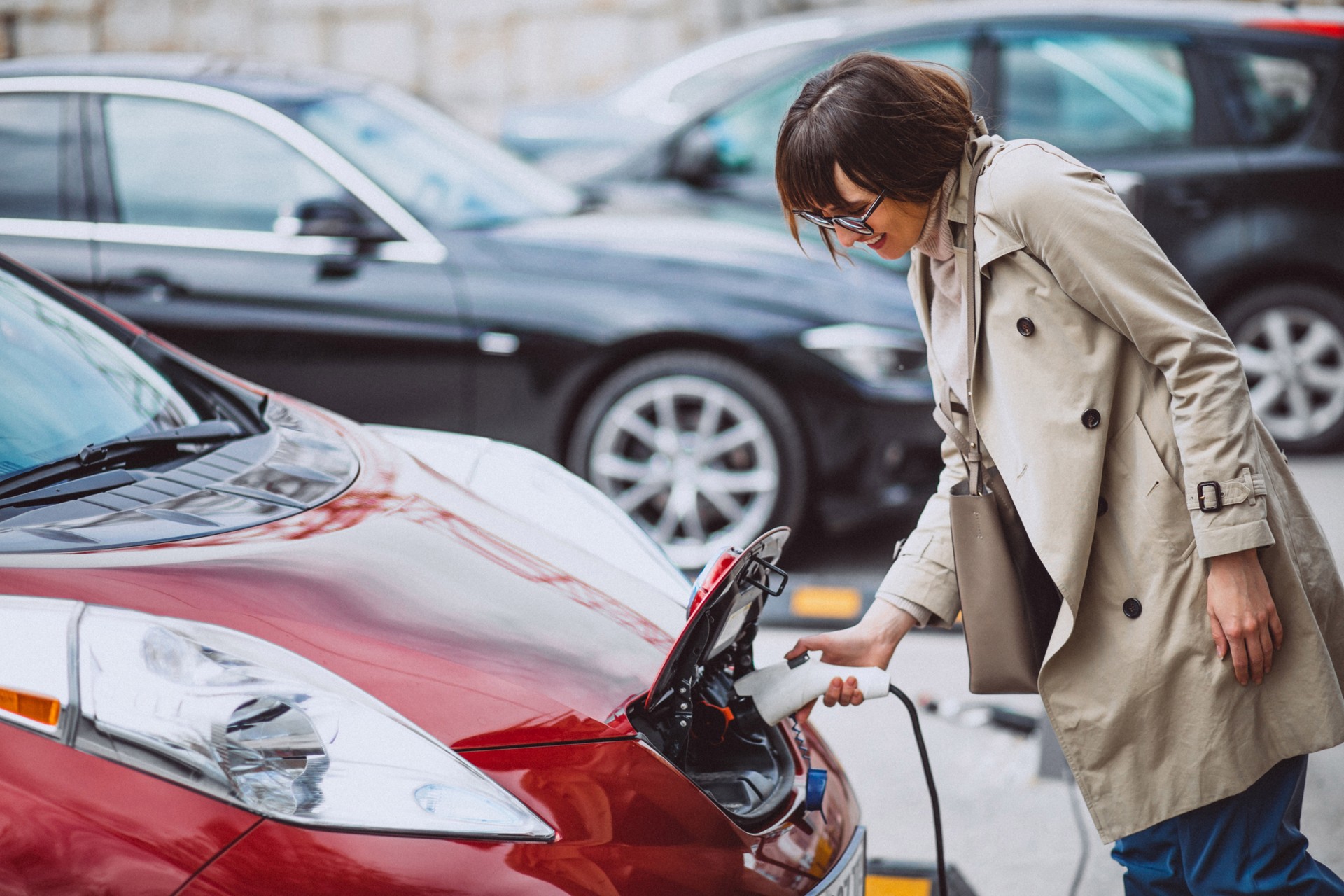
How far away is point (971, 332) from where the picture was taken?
5.84ft


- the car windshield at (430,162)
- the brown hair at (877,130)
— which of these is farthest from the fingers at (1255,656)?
the car windshield at (430,162)

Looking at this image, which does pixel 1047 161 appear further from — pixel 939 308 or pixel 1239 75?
pixel 1239 75

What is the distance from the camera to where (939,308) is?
1926 millimetres

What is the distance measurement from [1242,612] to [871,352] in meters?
2.54

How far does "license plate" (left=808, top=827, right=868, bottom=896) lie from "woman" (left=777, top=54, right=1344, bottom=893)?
338mm

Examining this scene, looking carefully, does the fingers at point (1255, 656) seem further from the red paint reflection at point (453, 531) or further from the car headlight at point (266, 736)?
the car headlight at point (266, 736)

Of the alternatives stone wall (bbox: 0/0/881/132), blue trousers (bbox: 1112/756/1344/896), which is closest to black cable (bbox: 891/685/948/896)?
blue trousers (bbox: 1112/756/1344/896)

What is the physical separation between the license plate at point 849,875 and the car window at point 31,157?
350cm

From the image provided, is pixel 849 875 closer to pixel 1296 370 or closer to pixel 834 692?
pixel 834 692

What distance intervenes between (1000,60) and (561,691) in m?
4.73

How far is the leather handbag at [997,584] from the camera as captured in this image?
1853mm

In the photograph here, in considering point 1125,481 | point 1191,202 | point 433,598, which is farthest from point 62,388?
point 1191,202

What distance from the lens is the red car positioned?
1.46 m

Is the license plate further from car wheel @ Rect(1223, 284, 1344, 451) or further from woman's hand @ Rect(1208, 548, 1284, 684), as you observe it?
car wheel @ Rect(1223, 284, 1344, 451)
